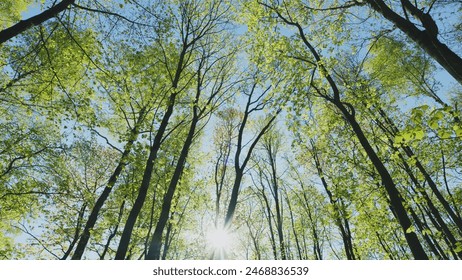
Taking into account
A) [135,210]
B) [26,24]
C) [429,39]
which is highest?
[26,24]

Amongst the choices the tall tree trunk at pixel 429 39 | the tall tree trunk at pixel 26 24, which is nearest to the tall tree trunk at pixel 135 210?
the tall tree trunk at pixel 26 24

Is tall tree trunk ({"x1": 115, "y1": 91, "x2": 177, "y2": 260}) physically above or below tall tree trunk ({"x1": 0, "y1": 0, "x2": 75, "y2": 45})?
below

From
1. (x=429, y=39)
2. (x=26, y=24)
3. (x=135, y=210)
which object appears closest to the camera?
(x=26, y=24)

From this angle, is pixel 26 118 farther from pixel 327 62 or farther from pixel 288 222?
pixel 288 222

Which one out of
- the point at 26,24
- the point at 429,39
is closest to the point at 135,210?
the point at 26,24

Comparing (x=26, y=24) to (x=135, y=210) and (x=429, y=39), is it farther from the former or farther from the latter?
(x=429, y=39)

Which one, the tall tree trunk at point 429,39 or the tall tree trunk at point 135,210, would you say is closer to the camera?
the tall tree trunk at point 429,39

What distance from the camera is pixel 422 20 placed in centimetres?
595

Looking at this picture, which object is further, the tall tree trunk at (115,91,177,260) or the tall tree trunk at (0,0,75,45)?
the tall tree trunk at (115,91,177,260)

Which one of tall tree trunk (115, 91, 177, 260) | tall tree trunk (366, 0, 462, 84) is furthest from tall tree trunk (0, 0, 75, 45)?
tall tree trunk (366, 0, 462, 84)

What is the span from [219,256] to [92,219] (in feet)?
29.6

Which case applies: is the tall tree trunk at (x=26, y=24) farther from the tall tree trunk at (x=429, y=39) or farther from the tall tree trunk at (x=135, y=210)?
the tall tree trunk at (x=429, y=39)

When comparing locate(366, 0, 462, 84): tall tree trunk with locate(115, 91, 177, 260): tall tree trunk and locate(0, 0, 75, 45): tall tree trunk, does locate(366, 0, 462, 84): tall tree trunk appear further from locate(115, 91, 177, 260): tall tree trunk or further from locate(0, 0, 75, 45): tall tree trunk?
locate(0, 0, 75, 45): tall tree trunk
